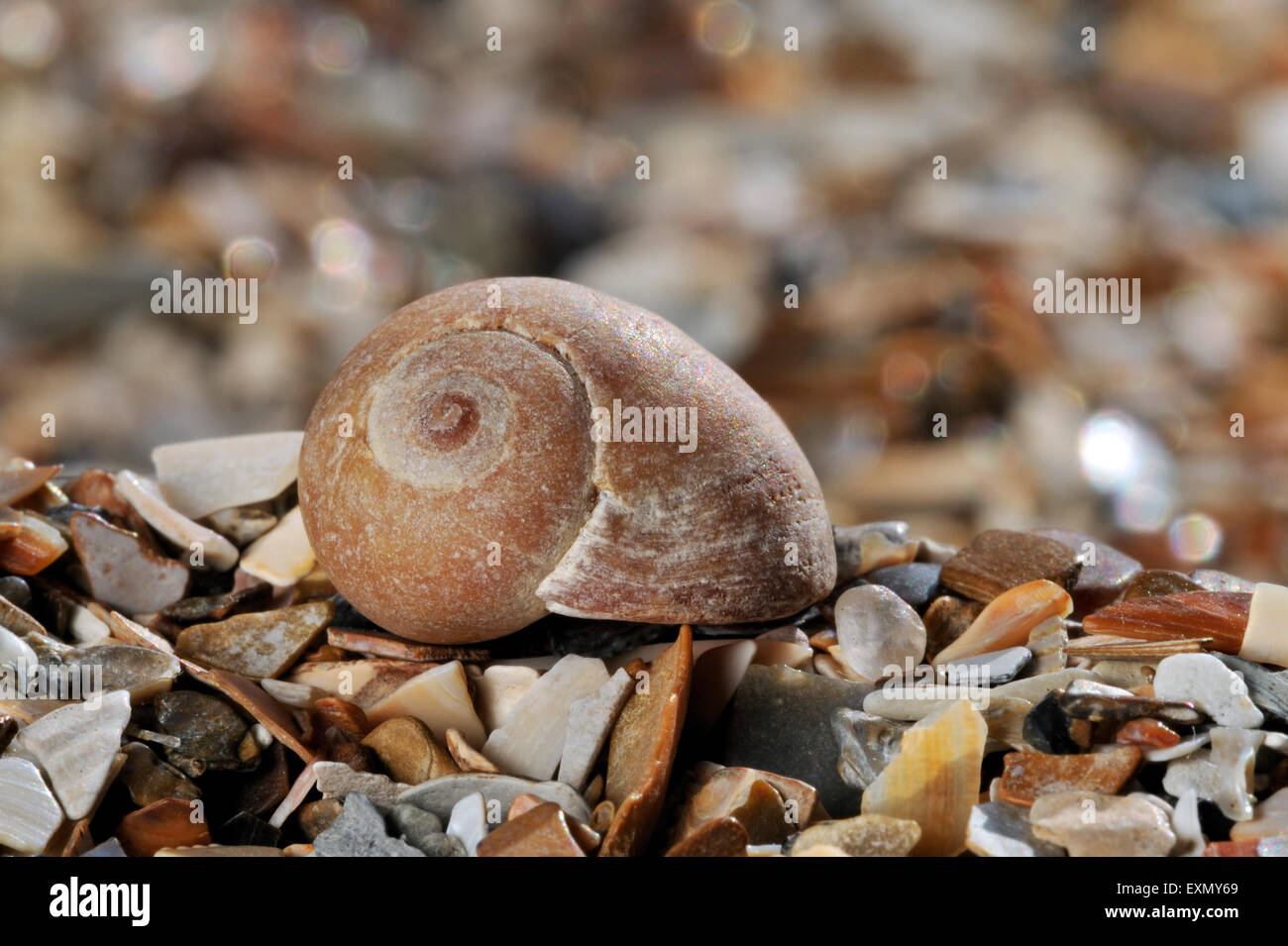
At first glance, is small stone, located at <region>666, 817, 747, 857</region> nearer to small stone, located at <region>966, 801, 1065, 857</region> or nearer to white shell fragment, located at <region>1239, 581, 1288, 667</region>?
small stone, located at <region>966, 801, 1065, 857</region>

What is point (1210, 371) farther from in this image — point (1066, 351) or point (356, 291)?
point (356, 291)

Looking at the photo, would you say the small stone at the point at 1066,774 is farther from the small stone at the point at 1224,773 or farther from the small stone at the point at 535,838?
the small stone at the point at 535,838

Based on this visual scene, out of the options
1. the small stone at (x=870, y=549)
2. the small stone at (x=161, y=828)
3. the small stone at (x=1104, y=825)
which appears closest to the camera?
the small stone at (x=1104, y=825)

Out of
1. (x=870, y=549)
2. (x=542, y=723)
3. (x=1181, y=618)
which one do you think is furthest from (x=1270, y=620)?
(x=542, y=723)

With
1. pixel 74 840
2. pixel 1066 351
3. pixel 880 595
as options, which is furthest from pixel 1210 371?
pixel 74 840

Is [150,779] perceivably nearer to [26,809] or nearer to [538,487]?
[26,809]

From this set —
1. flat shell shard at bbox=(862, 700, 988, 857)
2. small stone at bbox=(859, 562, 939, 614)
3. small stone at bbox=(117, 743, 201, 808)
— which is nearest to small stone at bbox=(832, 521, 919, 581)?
small stone at bbox=(859, 562, 939, 614)

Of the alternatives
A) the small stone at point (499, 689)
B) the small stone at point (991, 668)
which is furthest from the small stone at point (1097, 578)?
the small stone at point (499, 689)
